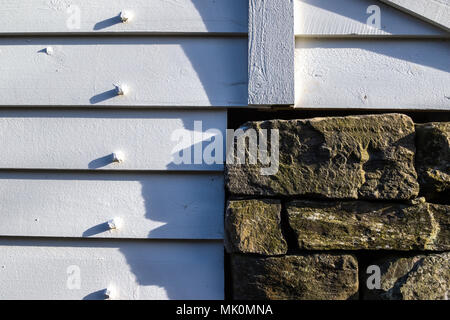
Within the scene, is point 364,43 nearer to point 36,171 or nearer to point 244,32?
point 244,32

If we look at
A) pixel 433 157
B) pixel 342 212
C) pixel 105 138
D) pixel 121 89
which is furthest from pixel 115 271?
pixel 433 157

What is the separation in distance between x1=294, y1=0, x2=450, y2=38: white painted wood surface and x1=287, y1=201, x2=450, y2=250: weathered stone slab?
0.64 meters

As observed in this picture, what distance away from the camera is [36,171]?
172 centimetres

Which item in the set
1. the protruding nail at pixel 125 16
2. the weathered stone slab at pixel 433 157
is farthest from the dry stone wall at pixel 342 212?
the protruding nail at pixel 125 16

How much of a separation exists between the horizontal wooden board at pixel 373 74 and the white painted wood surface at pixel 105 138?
0.37 m

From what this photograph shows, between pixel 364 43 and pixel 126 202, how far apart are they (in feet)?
3.55

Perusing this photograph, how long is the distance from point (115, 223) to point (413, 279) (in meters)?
1.06

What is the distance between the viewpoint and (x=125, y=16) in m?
1.70

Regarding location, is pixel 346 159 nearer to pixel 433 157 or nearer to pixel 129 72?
pixel 433 157

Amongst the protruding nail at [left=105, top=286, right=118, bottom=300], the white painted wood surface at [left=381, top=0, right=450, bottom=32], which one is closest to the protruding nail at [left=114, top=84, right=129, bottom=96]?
the protruding nail at [left=105, top=286, right=118, bottom=300]

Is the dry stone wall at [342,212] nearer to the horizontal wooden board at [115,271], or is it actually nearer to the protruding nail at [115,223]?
the horizontal wooden board at [115,271]

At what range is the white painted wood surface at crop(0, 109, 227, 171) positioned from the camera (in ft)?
5.54
